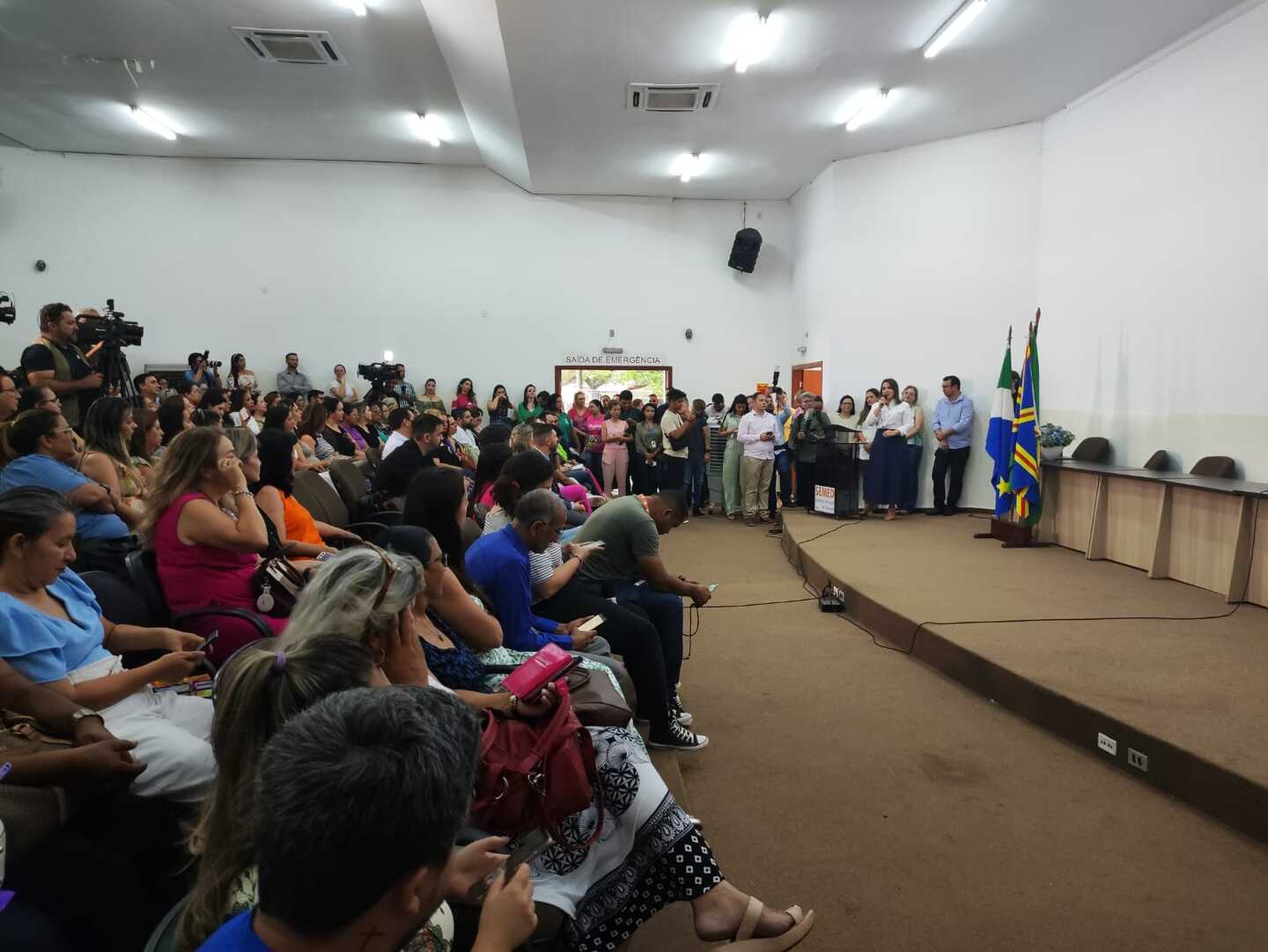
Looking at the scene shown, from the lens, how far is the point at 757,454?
8.01 metres

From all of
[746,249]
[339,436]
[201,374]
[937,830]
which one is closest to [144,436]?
[339,436]

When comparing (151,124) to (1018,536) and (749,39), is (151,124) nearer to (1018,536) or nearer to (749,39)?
(749,39)

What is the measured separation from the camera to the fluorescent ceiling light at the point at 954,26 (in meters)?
5.08

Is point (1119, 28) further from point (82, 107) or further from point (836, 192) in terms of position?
point (82, 107)

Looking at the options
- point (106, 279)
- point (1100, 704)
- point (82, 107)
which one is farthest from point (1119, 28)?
point (106, 279)

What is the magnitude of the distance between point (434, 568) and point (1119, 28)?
20.9 ft

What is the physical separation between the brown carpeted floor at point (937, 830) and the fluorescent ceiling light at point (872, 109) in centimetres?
553

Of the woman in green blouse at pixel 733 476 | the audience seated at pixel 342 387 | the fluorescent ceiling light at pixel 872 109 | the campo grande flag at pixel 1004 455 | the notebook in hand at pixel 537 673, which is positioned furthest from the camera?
the audience seated at pixel 342 387

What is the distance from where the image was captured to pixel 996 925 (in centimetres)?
182

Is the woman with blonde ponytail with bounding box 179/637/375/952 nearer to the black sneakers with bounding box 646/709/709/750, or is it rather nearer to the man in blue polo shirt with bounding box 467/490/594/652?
the man in blue polo shirt with bounding box 467/490/594/652

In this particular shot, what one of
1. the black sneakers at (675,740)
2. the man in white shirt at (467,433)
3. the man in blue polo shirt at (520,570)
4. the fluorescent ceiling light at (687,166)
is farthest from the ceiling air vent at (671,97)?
the black sneakers at (675,740)

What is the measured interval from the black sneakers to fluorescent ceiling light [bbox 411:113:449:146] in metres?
7.60

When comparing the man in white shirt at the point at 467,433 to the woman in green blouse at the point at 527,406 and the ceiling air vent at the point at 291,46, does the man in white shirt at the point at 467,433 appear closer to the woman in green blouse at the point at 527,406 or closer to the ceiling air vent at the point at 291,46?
the woman in green blouse at the point at 527,406

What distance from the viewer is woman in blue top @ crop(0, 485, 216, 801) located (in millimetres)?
Result: 1455
